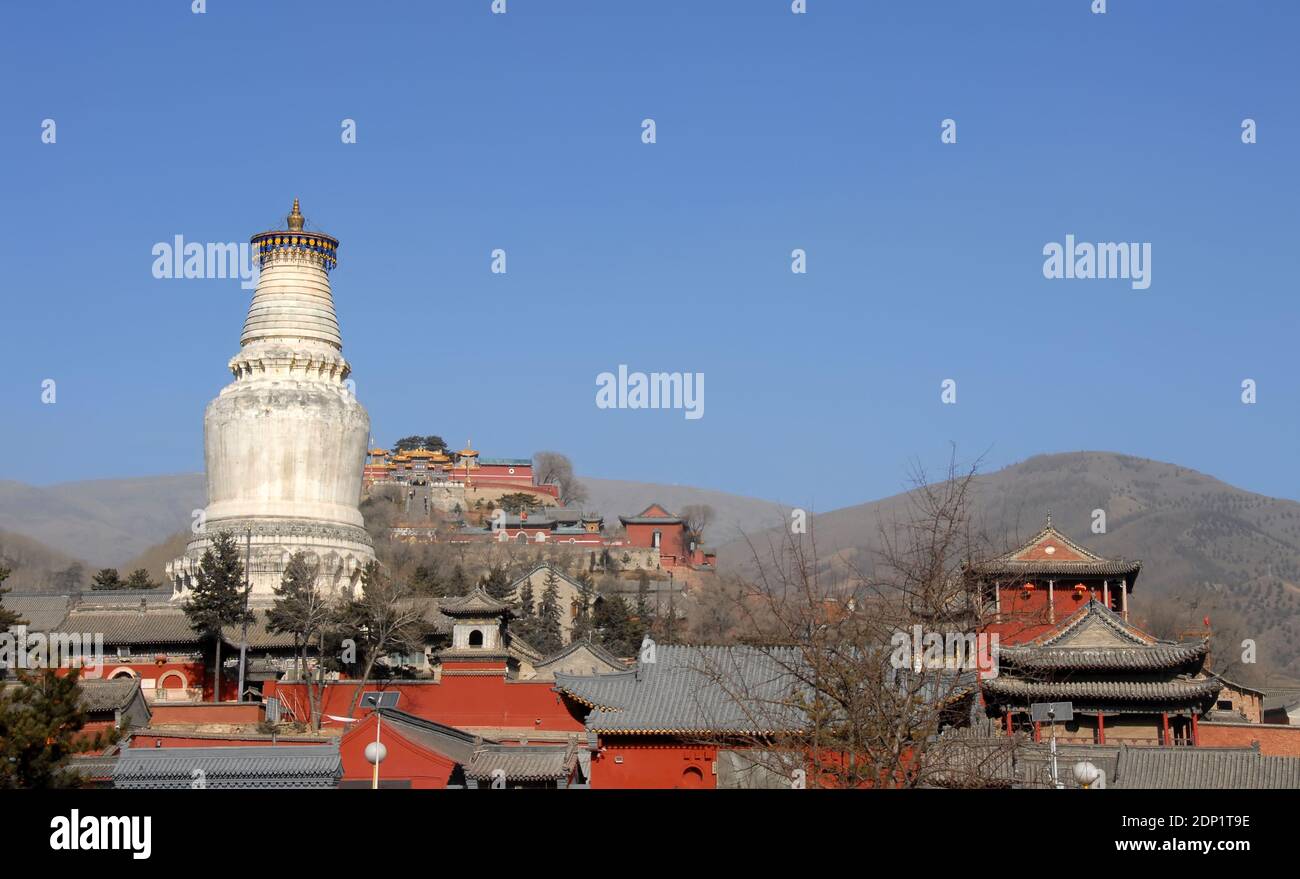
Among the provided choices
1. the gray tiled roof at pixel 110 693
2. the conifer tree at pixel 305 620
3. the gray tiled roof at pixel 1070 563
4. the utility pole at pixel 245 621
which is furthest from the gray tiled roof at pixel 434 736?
the gray tiled roof at pixel 1070 563

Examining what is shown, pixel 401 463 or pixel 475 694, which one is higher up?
pixel 401 463

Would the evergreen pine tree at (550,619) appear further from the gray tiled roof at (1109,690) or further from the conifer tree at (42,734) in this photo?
the conifer tree at (42,734)

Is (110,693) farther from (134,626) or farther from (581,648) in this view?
(581,648)

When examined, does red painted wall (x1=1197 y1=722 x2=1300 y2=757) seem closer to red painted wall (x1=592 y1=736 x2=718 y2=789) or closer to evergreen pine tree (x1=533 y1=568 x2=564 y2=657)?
red painted wall (x1=592 y1=736 x2=718 y2=789)

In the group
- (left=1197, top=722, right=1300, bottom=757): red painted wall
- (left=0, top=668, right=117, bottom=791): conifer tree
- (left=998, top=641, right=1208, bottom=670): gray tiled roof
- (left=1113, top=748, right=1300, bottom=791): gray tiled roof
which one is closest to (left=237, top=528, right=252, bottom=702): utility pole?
(left=998, top=641, right=1208, bottom=670): gray tiled roof
